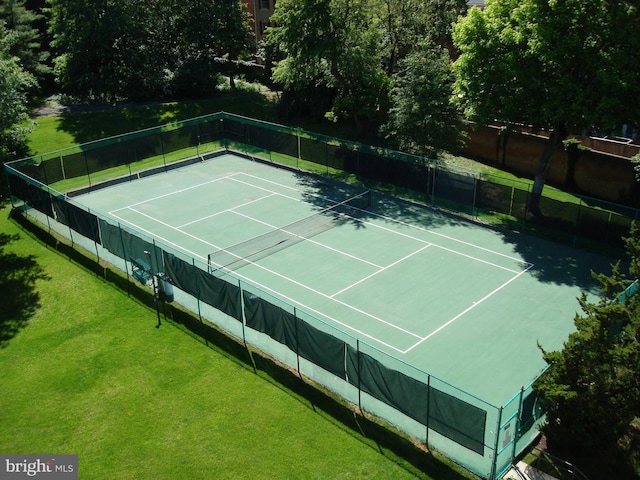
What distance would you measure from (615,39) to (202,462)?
2345 centimetres

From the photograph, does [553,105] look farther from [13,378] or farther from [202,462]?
[13,378]

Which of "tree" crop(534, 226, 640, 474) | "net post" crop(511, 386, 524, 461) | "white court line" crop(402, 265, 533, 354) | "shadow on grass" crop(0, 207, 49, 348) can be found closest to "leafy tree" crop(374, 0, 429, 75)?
"white court line" crop(402, 265, 533, 354)

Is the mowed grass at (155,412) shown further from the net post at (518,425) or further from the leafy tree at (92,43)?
the leafy tree at (92,43)

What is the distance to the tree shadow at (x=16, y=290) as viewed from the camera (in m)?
25.0

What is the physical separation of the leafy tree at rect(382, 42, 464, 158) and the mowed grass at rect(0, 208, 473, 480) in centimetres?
1895

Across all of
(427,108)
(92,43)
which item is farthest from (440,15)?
(92,43)

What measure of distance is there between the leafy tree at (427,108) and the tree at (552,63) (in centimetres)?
451

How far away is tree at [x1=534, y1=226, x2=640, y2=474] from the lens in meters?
16.1

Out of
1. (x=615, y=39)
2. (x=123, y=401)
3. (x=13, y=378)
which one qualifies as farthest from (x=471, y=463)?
(x=615, y=39)

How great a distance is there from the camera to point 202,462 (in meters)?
17.9

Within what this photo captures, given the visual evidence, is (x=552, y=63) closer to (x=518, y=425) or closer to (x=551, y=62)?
(x=551, y=62)

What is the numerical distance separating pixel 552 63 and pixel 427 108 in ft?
28.7

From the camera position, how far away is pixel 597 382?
16.3 m

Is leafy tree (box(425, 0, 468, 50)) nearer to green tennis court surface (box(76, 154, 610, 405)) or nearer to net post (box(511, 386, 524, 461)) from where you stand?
green tennis court surface (box(76, 154, 610, 405))
